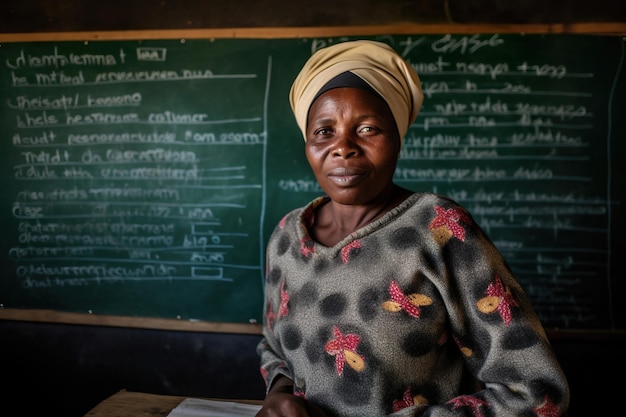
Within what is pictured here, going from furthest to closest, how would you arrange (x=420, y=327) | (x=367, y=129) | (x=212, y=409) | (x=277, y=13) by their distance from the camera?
(x=277, y=13)
(x=212, y=409)
(x=367, y=129)
(x=420, y=327)

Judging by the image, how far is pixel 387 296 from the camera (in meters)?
0.96

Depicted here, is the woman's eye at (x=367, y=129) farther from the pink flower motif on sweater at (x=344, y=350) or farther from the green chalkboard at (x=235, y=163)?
the green chalkboard at (x=235, y=163)

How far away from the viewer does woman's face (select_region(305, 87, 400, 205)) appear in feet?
3.40

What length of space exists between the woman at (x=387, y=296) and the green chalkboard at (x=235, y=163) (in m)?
1.27

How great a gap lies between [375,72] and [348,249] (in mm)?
396

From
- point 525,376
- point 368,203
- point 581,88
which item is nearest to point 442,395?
point 525,376

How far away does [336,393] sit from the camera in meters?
0.98

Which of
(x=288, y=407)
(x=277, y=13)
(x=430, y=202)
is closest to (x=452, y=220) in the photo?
(x=430, y=202)

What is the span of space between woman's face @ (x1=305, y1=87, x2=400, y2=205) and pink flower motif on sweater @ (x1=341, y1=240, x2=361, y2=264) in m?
0.10

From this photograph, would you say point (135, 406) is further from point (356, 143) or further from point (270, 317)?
point (356, 143)

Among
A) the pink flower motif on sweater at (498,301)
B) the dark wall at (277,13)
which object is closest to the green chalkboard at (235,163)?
the dark wall at (277,13)

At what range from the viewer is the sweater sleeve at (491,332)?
0.84 metres

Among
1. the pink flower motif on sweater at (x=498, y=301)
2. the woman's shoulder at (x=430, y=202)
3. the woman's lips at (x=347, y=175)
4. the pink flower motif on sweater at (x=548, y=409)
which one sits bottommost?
the pink flower motif on sweater at (x=548, y=409)

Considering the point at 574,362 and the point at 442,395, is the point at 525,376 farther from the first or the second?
the point at 574,362
